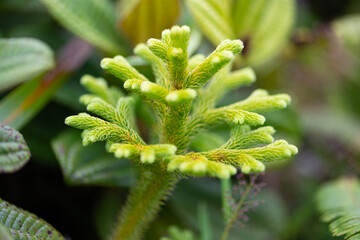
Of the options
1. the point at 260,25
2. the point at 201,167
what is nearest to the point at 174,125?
the point at 201,167

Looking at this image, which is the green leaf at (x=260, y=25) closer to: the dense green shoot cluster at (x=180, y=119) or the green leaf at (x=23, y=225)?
the dense green shoot cluster at (x=180, y=119)

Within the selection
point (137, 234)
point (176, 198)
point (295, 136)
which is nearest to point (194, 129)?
point (137, 234)

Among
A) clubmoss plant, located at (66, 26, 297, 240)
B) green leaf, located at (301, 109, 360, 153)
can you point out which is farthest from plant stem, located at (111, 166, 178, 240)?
green leaf, located at (301, 109, 360, 153)

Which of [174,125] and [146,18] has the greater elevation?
[146,18]

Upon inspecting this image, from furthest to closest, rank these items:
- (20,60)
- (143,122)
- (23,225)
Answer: (143,122), (20,60), (23,225)

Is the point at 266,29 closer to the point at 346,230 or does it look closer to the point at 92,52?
the point at 92,52

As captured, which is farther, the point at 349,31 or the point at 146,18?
the point at 349,31

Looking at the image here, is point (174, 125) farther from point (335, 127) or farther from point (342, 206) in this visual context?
point (335, 127)
